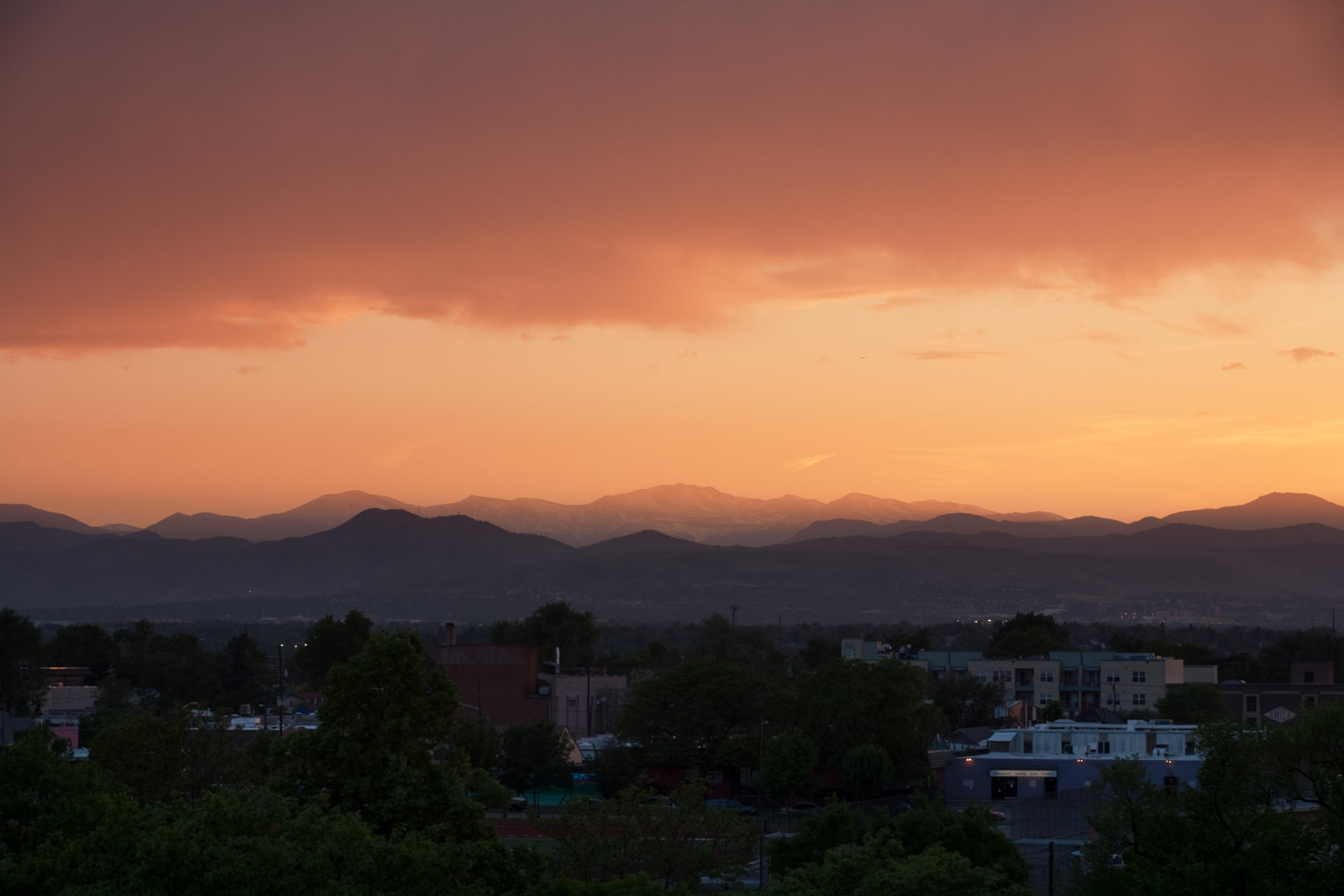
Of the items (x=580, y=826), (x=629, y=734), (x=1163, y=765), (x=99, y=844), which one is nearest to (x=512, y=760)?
(x=629, y=734)

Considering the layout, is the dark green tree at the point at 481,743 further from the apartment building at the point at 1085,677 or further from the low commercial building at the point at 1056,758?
the apartment building at the point at 1085,677

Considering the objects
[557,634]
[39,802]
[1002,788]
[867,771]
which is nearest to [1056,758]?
[1002,788]

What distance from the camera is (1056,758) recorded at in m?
64.8

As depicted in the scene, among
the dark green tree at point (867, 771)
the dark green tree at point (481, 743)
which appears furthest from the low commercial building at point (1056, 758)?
the dark green tree at point (481, 743)

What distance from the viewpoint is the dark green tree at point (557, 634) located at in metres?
129

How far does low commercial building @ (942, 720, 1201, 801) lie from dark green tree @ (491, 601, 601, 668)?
211 feet

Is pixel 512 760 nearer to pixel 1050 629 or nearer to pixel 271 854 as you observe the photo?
pixel 271 854

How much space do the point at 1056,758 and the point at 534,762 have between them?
24.0 metres

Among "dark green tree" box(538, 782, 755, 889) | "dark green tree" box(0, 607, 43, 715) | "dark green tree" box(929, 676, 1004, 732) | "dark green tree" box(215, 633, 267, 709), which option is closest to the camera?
"dark green tree" box(538, 782, 755, 889)

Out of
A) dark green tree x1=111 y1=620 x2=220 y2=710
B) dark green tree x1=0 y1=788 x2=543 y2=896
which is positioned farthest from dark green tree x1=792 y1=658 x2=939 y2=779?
dark green tree x1=111 y1=620 x2=220 y2=710

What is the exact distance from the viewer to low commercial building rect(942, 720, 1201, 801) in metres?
63.6

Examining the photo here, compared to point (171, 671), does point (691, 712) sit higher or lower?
higher

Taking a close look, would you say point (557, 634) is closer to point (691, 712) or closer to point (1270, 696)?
point (691, 712)

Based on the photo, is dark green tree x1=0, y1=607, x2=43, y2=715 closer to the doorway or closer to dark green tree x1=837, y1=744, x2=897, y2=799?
dark green tree x1=837, y1=744, x2=897, y2=799
